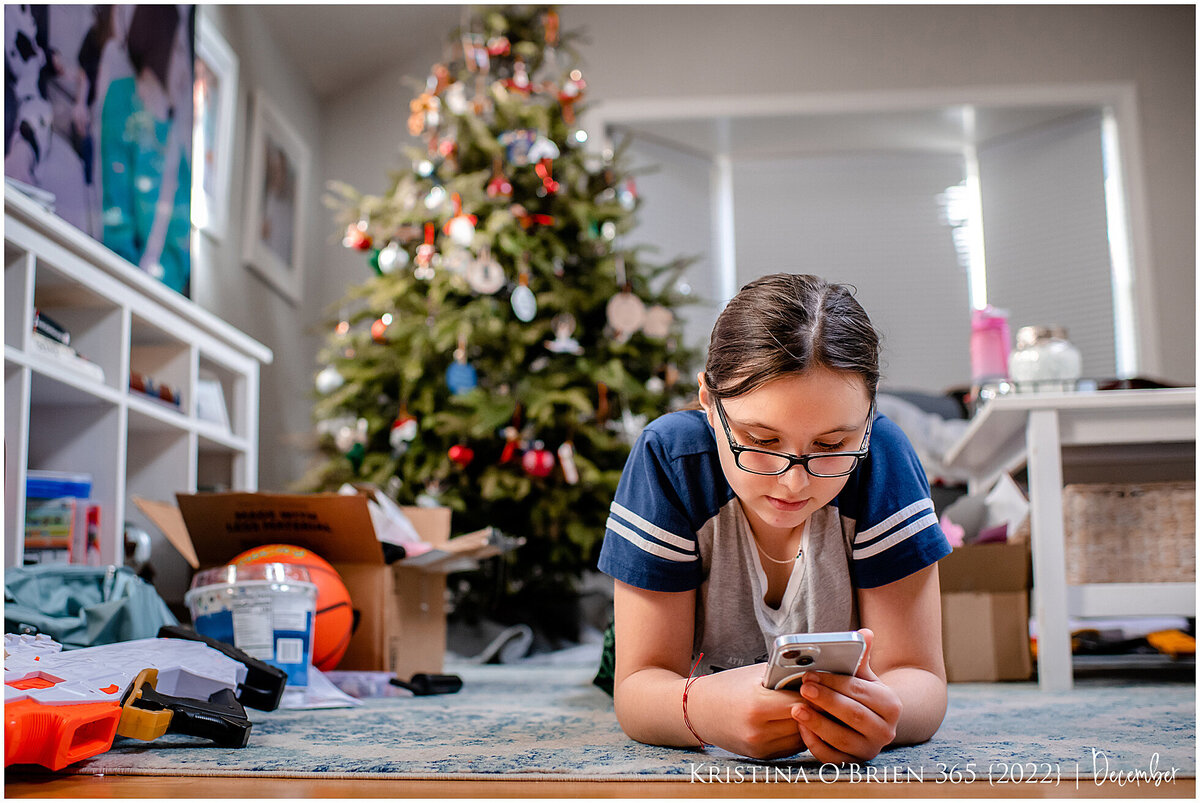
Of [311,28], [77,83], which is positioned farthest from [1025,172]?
[77,83]

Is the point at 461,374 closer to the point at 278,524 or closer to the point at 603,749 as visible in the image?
the point at 278,524

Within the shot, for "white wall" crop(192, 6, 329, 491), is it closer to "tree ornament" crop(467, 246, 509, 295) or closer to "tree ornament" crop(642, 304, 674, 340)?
"tree ornament" crop(467, 246, 509, 295)

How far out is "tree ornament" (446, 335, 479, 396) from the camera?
117 inches

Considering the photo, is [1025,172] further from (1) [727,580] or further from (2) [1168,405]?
(1) [727,580]

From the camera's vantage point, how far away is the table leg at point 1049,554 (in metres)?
1.87

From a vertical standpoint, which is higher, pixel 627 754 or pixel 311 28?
pixel 311 28

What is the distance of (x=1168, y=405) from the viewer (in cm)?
190

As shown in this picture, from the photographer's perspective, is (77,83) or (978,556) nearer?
(978,556)

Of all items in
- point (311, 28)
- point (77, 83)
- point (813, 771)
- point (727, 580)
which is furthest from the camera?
point (311, 28)

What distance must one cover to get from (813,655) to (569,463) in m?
2.09

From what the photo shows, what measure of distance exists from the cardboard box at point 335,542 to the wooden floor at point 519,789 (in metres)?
0.88

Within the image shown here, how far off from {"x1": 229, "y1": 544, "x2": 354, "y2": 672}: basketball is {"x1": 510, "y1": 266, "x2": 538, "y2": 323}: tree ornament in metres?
1.32

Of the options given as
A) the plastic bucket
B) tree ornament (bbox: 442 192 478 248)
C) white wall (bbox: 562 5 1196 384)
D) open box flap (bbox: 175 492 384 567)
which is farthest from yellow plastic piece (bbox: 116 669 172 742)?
white wall (bbox: 562 5 1196 384)

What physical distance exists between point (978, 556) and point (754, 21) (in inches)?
124
